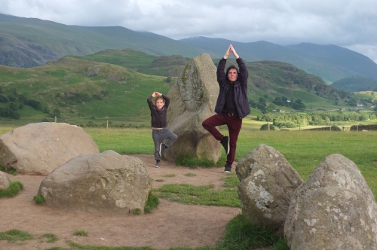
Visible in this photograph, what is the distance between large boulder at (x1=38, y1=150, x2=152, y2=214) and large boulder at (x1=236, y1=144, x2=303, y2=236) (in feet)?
11.1

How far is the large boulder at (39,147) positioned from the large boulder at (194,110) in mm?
3941

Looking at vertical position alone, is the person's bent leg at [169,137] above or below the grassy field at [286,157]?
above

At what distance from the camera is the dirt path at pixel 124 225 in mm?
10461

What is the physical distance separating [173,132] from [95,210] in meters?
8.96

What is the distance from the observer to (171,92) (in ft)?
77.2

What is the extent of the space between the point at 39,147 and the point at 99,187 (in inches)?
264

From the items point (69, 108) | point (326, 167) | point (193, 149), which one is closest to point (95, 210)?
point (326, 167)

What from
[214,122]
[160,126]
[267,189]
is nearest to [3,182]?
[160,126]

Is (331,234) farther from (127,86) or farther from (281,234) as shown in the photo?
(127,86)

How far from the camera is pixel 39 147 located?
18172 mm

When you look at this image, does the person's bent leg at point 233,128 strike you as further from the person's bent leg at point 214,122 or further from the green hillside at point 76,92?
the green hillside at point 76,92

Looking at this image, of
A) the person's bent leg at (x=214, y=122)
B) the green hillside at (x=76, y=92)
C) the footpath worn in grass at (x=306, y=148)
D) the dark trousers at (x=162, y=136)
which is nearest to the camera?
the person's bent leg at (x=214, y=122)

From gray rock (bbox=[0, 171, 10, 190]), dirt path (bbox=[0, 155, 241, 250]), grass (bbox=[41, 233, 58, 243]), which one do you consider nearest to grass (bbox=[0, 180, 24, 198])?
gray rock (bbox=[0, 171, 10, 190])

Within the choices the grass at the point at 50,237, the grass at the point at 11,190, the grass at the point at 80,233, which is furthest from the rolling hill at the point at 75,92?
the grass at the point at 50,237
